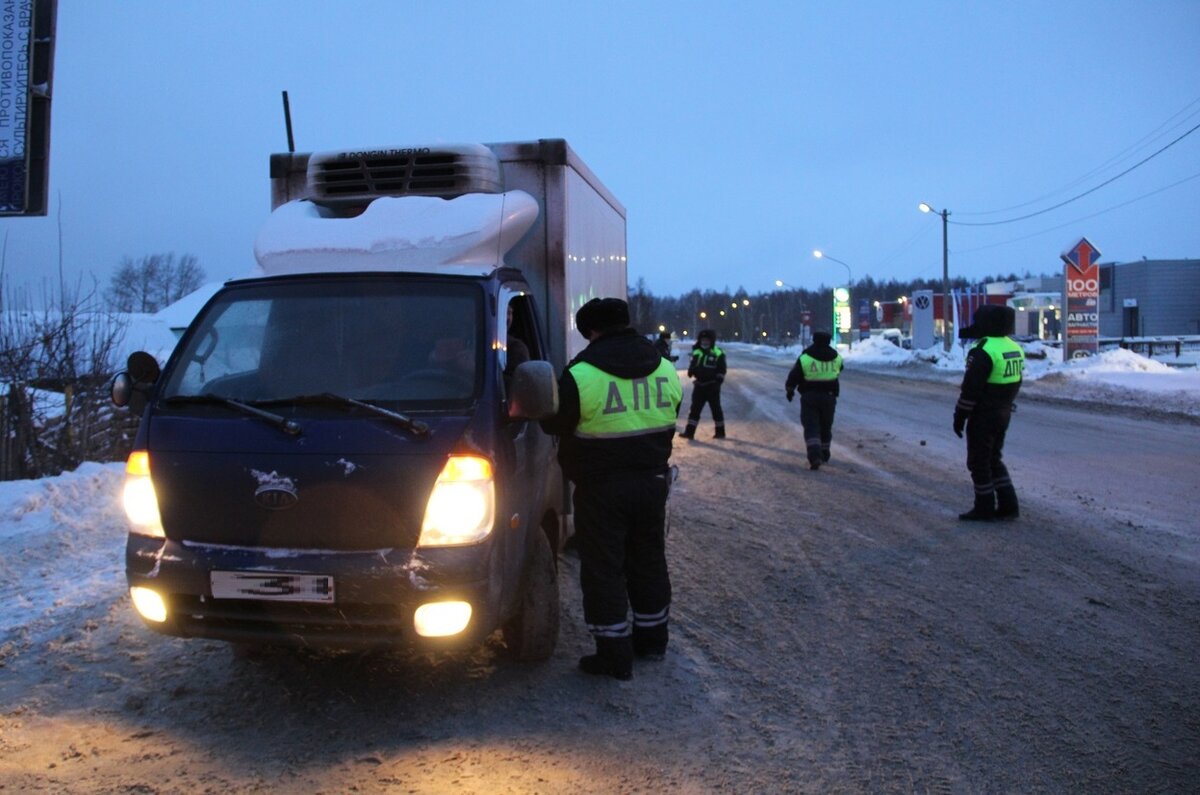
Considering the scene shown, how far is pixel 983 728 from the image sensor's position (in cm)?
409

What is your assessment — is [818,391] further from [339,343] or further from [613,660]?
[339,343]

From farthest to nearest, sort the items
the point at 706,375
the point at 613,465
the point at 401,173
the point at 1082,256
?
the point at 1082,256
the point at 706,375
the point at 401,173
the point at 613,465

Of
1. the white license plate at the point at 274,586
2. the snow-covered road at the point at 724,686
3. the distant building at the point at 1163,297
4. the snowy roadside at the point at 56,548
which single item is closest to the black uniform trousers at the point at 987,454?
the snow-covered road at the point at 724,686

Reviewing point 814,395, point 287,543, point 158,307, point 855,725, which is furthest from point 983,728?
point 158,307

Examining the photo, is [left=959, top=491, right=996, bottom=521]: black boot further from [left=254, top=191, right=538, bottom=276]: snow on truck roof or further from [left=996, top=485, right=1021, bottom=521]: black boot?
[left=254, top=191, right=538, bottom=276]: snow on truck roof

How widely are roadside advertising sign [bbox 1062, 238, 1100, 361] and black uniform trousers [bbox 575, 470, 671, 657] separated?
3114 centimetres

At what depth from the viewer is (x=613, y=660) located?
468 centimetres

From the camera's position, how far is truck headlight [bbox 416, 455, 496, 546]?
3.89 meters

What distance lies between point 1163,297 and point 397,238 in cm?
8436

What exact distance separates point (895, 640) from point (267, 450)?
3.51 metres

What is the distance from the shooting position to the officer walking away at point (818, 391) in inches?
459

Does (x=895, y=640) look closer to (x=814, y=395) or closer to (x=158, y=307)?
(x=814, y=395)

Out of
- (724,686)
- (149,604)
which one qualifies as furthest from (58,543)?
(724,686)

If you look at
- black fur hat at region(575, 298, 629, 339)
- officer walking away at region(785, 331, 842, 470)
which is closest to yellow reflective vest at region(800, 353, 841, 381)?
officer walking away at region(785, 331, 842, 470)
